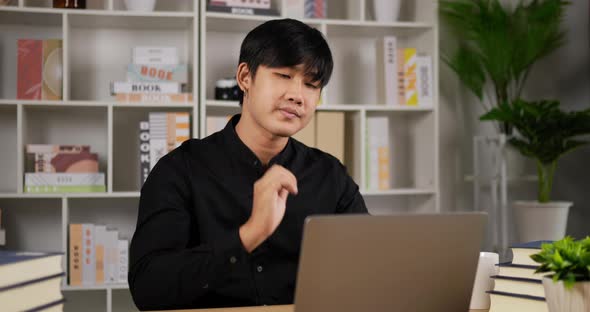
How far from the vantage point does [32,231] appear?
349cm

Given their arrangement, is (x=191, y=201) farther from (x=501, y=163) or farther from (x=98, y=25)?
(x=501, y=163)

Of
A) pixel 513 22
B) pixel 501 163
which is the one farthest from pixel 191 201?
pixel 513 22

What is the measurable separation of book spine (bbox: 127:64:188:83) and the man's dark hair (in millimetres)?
1731

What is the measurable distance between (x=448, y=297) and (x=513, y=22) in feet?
10.3

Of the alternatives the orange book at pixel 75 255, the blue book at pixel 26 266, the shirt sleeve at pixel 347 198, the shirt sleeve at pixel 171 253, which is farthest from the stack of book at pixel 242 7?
the blue book at pixel 26 266

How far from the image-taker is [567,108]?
3994 millimetres

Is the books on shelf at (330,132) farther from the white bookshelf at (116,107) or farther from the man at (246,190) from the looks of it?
the man at (246,190)

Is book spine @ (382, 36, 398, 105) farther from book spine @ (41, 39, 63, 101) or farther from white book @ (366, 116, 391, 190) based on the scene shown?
book spine @ (41, 39, 63, 101)

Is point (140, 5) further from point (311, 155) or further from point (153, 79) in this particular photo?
point (311, 155)

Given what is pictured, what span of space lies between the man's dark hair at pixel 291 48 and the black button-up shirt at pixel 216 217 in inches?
8.8

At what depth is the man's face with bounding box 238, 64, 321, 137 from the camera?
159 cm

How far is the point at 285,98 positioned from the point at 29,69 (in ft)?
6.67

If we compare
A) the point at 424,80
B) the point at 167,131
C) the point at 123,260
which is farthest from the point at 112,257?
the point at 424,80

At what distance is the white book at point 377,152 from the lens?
3525 mm
